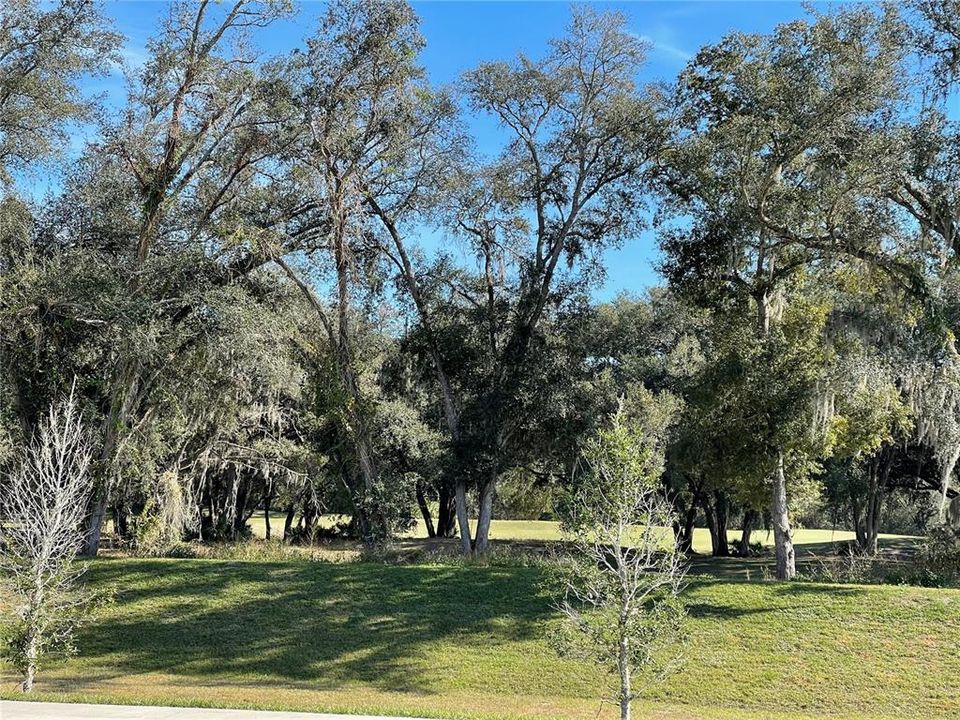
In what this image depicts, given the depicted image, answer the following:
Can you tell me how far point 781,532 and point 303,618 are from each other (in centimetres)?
1003

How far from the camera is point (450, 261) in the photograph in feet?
72.4

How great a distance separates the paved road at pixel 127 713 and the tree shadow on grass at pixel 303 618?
3091 millimetres

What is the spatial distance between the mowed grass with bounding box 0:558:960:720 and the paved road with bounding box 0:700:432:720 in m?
0.77

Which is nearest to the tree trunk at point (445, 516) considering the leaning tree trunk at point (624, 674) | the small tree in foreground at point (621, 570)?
the small tree in foreground at point (621, 570)

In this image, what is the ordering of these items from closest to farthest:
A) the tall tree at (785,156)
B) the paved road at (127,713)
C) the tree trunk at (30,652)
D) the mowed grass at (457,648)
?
1. the paved road at (127,713)
2. the tree trunk at (30,652)
3. the mowed grass at (457,648)
4. the tall tree at (785,156)

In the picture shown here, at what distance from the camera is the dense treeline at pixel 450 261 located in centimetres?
1496

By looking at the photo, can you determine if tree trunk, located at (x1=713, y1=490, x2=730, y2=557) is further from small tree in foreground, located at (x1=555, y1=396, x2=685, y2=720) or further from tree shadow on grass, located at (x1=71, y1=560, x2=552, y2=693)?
small tree in foreground, located at (x1=555, y1=396, x2=685, y2=720)

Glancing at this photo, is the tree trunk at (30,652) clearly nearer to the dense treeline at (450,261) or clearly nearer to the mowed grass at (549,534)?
the dense treeline at (450,261)

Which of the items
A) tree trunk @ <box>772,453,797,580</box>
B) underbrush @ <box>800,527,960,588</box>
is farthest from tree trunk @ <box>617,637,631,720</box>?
underbrush @ <box>800,527,960,588</box>

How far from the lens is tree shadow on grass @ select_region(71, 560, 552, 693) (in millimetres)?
13250

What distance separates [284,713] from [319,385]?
41.3 ft

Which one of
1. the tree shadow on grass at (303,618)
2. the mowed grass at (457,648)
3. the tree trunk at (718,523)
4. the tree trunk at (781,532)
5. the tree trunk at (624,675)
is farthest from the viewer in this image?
the tree trunk at (718,523)

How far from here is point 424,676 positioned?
41.7 feet

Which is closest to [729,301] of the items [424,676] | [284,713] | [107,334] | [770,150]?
[770,150]
